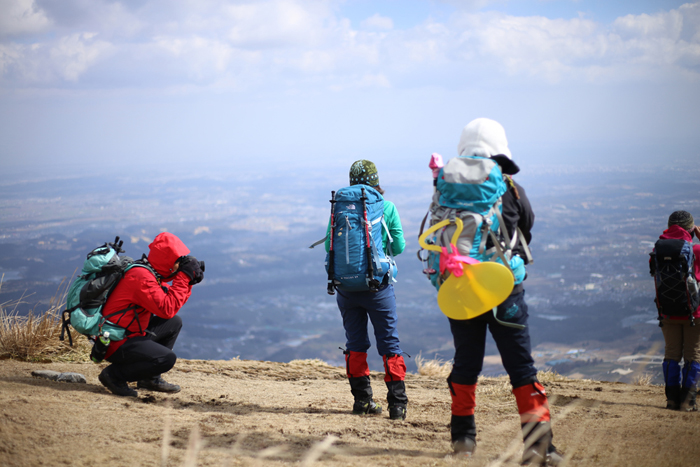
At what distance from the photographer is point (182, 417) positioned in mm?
3793

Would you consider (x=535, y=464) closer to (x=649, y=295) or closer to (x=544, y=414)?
(x=544, y=414)

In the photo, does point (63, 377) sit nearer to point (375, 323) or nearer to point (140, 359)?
point (140, 359)

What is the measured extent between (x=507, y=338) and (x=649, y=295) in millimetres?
85903

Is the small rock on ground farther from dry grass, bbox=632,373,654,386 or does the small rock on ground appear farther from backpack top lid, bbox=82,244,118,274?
dry grass, bbox=632,373,654,386

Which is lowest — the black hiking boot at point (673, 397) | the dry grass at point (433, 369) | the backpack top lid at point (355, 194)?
the dry grass at point (433, 369)

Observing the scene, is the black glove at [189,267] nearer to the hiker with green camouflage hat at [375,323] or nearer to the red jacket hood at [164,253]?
the red jacket hood at [164,253]

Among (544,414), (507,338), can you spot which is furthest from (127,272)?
(544,414)

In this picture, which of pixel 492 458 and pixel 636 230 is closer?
pixel 492 458

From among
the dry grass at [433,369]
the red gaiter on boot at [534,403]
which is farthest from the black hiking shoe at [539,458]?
the dry grass at [433,369]

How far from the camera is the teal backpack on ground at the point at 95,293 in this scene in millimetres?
3963

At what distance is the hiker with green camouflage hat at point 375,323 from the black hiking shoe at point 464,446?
104 centimetres

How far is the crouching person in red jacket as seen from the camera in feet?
13.4

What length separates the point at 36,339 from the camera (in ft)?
19.4

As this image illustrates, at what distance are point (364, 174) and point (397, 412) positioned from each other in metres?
2.14
